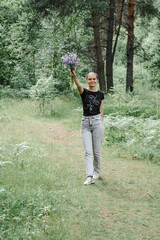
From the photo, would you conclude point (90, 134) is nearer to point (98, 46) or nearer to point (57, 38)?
point (98, 46)

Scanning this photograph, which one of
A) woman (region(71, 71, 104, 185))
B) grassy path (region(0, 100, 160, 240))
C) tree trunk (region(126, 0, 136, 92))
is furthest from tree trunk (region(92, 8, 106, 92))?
woman (region(71, 71, 104, 185))

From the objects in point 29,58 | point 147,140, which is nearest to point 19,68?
point 29,58

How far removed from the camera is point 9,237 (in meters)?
3.58

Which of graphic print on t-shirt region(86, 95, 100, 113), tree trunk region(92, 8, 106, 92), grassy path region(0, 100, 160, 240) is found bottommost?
grassy path region(0, 100, 160, 240)

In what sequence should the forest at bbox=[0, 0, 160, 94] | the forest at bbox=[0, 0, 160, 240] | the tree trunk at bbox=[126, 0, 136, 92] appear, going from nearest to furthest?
the forest at bbox=[0, 0, 160, 240], the tree trunk at bbox=[126, 0, 136, 92], the forest at bbox=[0, 0, 160, 94]

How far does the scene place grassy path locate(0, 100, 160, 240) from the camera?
402 centimetres

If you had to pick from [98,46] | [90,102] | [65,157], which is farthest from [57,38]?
[90,102]

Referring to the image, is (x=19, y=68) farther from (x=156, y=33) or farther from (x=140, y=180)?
(x=140, y=180)

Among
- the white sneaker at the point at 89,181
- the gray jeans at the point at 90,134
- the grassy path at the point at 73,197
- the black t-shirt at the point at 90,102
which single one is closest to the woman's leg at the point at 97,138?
the gray jeans at the point at 90,134

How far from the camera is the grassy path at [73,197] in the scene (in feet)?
13.2

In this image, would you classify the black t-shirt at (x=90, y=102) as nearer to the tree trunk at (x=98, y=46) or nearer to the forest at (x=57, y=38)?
the forest at (x=57, y=38)

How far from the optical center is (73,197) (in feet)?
16.9

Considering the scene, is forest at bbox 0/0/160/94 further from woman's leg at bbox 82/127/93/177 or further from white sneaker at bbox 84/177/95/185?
white sneaker at bbox 84/177/95/185

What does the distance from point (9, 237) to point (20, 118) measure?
923 centimetres
